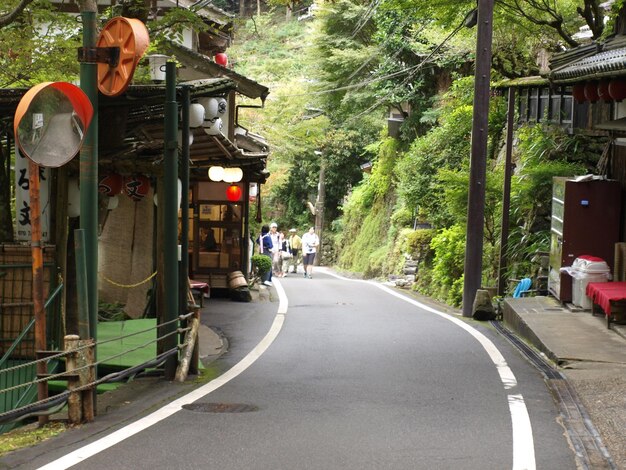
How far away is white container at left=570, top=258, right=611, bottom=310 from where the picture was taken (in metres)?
16.7

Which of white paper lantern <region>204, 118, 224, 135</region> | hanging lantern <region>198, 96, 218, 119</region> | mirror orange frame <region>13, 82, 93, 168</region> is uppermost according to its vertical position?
hanging lantern <region>198, 96, 218, 119</region>

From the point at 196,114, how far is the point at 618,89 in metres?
7.52

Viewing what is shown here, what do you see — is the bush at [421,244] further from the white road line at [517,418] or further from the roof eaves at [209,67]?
the white road line at [517,418]

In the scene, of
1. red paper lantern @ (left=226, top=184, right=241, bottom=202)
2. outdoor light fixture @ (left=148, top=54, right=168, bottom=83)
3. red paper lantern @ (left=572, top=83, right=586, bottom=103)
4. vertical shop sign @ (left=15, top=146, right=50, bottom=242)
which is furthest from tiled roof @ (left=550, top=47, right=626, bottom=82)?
red paper lantern @ (left=226, top=184, right=241, bottom=202)

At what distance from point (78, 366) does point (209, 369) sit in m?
3.83

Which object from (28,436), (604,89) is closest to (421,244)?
(604,89)

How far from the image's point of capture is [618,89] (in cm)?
1533

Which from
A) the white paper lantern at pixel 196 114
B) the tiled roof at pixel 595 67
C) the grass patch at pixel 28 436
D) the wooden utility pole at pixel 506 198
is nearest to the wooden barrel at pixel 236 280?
the wooden utility pole at pixel 506 198

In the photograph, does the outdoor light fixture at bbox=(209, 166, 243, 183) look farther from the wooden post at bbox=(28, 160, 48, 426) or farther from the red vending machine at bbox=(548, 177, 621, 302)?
the wooden post at bbox=(28, 160, 48, 426)

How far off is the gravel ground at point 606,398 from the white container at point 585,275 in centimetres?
482

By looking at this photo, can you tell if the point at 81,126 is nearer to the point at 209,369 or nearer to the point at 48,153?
the point at 48,153

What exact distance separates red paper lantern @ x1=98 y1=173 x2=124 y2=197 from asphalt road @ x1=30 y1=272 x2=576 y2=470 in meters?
3.35

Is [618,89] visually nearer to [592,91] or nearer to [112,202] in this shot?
[592,91]

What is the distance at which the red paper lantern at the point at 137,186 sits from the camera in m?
16.4
